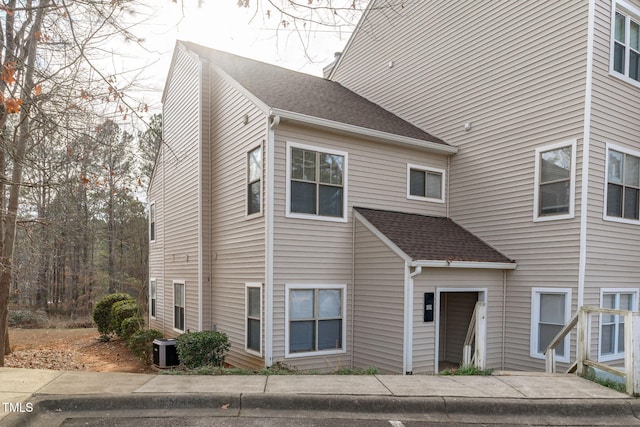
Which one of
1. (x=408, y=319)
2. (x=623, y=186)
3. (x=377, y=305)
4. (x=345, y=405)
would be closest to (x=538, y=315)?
(x=408, y=319)

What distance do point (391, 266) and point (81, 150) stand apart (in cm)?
674

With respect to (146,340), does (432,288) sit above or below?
above

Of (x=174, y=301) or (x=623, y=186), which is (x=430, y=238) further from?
(x=174, y=301)

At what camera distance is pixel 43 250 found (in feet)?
43.1

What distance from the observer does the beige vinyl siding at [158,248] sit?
48.0 ft

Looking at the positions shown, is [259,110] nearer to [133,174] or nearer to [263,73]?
[263,73]

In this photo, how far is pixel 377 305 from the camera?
872 cm

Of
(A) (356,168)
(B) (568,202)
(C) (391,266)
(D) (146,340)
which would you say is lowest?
(D) (146,340)

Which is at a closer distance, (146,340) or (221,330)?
(221,330)

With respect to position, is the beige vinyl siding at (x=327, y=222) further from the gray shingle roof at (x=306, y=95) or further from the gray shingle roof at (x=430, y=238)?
the gray shingle roof at (x=306, y=95)

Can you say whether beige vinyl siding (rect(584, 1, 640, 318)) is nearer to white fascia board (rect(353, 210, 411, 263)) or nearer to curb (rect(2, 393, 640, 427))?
white fascia board (rect(353, 210, 411, 263))

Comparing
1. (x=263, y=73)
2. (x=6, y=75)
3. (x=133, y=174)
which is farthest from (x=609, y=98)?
(x=133, y=174)

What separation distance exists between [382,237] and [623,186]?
209 inches

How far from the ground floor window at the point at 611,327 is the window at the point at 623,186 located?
1.59 metres
